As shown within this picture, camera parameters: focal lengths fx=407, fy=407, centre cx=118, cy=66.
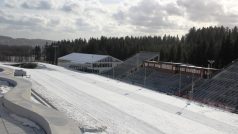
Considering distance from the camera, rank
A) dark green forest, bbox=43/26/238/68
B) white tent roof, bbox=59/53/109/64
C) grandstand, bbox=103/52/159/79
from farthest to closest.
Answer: white tent roof, bbox=59/53/109/64
grandstand, bbox=103/52/159/79
dark green forest, bbox=43/26/238/68

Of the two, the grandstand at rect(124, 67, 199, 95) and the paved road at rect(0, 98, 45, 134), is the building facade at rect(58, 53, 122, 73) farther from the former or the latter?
the paved road at rect(0, 98, 45, 134)

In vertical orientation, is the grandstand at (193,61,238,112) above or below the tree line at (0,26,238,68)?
below

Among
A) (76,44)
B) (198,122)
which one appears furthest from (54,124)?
(76,44)

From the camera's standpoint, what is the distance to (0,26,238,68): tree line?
74.1 metres

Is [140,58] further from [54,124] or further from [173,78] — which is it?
[54,124]

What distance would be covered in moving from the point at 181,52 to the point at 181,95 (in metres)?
35.5

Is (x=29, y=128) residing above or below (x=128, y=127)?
above

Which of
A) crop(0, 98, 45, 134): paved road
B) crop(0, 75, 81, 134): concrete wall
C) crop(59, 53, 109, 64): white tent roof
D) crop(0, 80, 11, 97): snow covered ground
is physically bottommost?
crop(59, 53, 109, 64): white tent roof

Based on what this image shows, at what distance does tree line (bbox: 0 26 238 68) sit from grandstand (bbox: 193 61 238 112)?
17.5m

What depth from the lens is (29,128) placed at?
19.3m

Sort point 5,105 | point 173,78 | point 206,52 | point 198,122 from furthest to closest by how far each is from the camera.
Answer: point 206,52
point 173,78
point 198,122
point 5,105

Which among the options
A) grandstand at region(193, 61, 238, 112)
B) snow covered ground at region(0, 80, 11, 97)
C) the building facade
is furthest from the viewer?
the building facade

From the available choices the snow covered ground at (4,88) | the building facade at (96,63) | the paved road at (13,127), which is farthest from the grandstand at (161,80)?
the paved road at (13,127)

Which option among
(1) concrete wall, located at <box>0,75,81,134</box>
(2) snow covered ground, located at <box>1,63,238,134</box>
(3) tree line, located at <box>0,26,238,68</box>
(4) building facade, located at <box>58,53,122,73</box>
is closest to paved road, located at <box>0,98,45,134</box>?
(1) concrete wall, located at <box>0,75,81,134</box>
